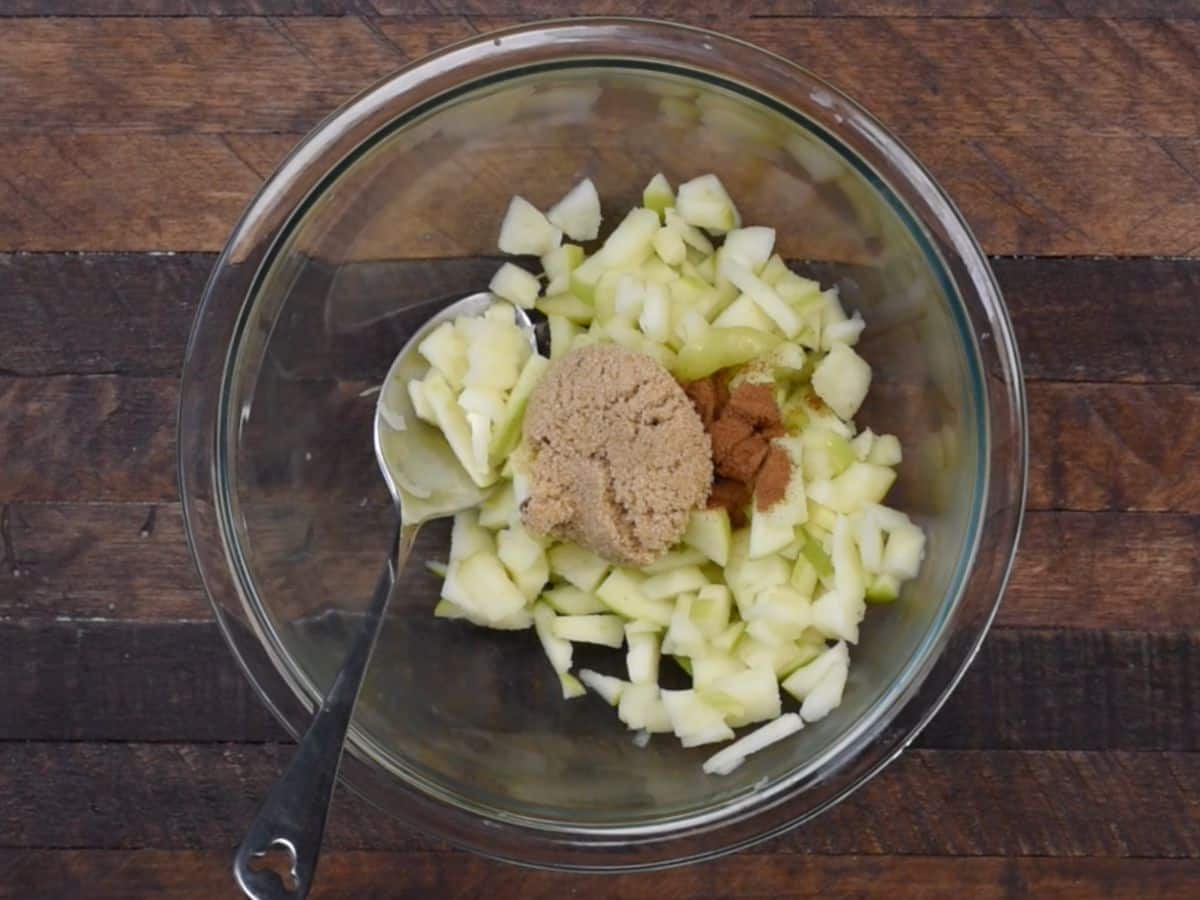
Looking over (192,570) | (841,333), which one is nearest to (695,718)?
(841,333)

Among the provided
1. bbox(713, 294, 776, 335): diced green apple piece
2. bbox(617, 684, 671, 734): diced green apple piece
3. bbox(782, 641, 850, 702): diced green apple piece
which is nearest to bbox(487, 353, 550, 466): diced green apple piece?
bbox(713, 294, 776, 335): diced green apple piece

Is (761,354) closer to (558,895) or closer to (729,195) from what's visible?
(729,195)

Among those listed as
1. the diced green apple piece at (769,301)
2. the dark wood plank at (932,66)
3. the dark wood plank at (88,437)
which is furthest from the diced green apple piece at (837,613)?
the dark wood plank at (88,437)

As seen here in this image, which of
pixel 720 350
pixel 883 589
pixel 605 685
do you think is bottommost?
pixel 605 685

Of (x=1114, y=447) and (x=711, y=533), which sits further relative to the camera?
(x=1114, y=447)

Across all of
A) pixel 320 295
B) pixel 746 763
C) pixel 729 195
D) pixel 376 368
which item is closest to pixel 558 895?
pixel 746 763

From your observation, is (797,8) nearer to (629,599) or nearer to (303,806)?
(629,599)
